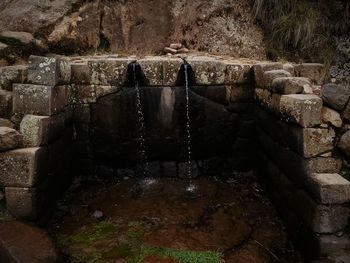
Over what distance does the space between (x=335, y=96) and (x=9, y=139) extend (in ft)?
12.3

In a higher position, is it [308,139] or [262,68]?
[262,68]

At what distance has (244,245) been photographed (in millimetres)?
4320

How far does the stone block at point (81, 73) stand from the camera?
552 centimetres

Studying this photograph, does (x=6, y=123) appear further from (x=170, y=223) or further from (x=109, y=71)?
(x=170, y=223)

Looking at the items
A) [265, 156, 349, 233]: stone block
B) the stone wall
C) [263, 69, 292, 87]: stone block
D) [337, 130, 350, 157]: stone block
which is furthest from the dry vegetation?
[265, 156, 349, 233]: stone block

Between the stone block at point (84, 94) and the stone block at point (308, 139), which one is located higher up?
the stone block at point (84, 94)

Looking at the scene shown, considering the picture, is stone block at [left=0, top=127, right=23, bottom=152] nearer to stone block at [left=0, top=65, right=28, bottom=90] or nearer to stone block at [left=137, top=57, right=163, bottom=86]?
stone block at [left=0, top=65, right=28, bottom=90]

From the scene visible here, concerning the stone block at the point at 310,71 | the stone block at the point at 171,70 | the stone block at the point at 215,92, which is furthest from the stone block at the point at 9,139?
the stone block at the point at 310,71

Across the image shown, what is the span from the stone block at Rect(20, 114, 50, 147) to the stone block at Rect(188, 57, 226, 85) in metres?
2.41

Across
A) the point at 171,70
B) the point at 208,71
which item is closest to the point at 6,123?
the point at 171,70

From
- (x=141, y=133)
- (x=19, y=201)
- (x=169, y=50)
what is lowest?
(x=19, y=201)

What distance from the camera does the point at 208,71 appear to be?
5.64m

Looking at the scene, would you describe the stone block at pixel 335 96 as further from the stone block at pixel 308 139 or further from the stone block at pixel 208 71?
the stone block at pixel 208 71

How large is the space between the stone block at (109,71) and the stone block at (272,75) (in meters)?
2.03
